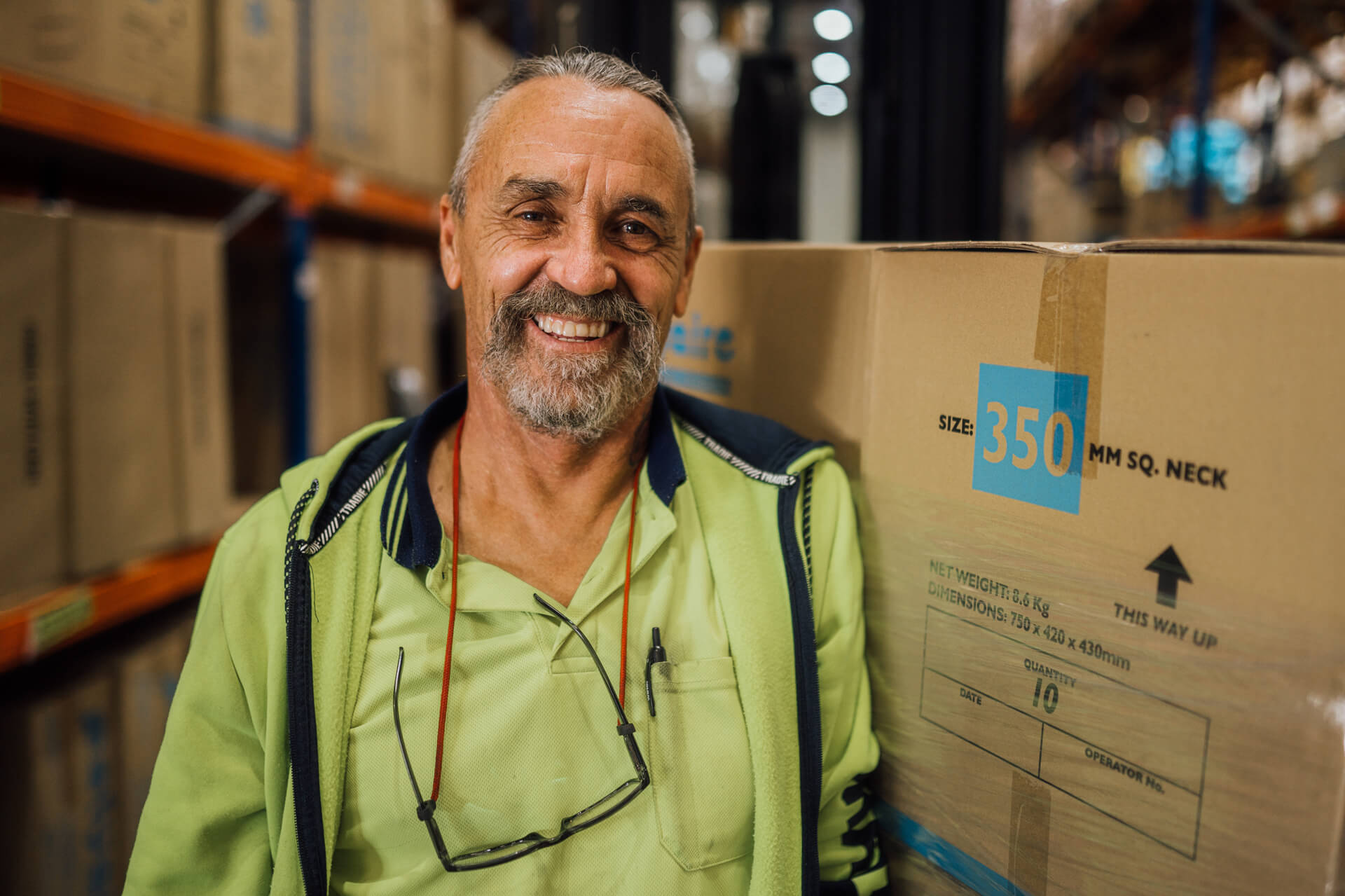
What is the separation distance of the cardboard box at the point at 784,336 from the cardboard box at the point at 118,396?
0.95m

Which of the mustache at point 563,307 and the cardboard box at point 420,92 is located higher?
the cardboard box at point 420,92

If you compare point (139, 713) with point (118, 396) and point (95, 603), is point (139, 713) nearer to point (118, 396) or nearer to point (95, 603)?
point (95, 603)

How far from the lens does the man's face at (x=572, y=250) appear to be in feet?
3.51

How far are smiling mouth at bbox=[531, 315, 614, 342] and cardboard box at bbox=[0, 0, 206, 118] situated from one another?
0.91m

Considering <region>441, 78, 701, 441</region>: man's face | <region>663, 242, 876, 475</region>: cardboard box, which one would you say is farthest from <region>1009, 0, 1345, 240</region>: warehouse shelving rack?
<region>441, 78, 701, 441</region>: man's face

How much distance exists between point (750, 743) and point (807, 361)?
1.75ft

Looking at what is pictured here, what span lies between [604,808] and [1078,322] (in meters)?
0.75

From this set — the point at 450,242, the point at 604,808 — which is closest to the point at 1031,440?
the point at 604,808

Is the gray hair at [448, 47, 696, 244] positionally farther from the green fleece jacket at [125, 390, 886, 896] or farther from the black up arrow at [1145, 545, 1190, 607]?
the black up arrow at [1145, 545, 1190, 607]

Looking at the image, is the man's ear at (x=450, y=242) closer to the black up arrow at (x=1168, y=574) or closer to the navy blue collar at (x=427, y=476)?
the navy blue collar at (x=427, y=476)

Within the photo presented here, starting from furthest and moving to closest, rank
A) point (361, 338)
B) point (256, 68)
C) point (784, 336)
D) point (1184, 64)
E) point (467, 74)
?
1. point (1184, 64)
2. point (467, 74)
3. point (361, 338)
4. point (256, 68)
5. point (784, 336)

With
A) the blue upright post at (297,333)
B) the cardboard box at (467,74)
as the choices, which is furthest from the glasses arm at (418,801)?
the cardboard box at (467,74)

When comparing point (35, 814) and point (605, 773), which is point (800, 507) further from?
point (35, 814)

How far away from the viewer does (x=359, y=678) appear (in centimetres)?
97
